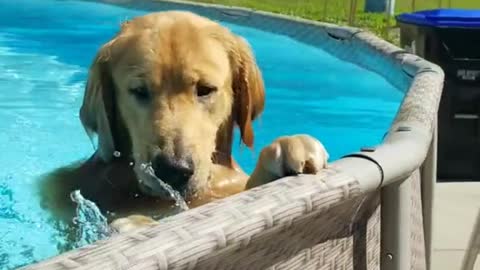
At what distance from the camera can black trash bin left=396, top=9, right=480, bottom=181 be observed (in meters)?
7.38

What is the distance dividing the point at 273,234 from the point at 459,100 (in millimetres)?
5731

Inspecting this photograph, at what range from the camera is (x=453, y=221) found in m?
6.12

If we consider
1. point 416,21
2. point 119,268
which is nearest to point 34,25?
point 416,21

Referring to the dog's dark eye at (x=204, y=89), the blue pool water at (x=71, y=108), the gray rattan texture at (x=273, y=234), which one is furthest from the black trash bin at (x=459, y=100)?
the dog's dark eye at (x=204, y=89)

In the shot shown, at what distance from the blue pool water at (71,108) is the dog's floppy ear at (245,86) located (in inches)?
34.2

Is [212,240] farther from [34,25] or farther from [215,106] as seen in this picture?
[34,25]

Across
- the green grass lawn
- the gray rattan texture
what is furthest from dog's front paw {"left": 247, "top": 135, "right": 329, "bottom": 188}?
the green grass lawn

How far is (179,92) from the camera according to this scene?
3.42 metres

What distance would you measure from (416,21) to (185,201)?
198 inches

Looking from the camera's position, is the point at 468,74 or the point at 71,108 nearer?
the point at 468,74

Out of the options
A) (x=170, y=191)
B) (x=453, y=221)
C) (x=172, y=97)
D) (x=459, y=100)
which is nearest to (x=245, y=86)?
(x=172, y=97)

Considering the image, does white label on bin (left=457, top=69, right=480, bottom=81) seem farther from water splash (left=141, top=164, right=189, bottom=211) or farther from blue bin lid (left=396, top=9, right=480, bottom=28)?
water splash (left=141, top=164, right=189, bottom=211)

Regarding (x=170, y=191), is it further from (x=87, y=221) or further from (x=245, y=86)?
(x=245, y=86)

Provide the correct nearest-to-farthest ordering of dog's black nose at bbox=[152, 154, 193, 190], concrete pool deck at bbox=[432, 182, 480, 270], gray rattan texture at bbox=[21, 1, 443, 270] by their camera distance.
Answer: gray rattan texture at bbox=[21, 1, 443, 270] < dog's black nose at bbox=[152, 154, 193, 190] < concrete pool deck at bbox=[432, 182, 480, 270]
